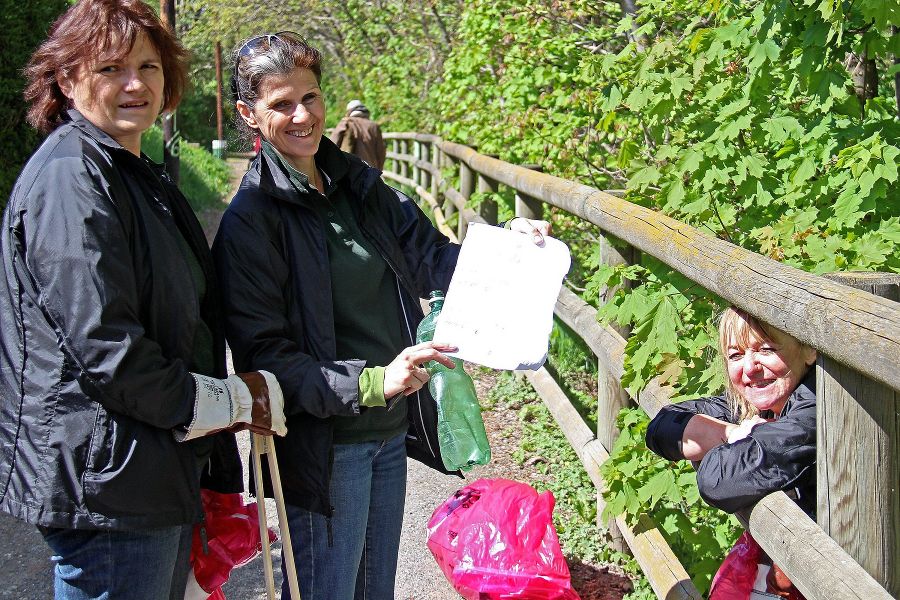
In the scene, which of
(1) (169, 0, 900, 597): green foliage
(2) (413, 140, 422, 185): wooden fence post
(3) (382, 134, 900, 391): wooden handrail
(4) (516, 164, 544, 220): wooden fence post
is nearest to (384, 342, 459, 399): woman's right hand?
(3) (382, 134, 900, 391): wooden handrail

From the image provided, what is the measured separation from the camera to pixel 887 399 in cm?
200

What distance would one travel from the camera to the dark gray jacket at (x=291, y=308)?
2377mm

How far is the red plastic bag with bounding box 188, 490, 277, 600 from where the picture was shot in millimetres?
2447

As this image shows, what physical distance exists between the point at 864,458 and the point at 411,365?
3.24ft

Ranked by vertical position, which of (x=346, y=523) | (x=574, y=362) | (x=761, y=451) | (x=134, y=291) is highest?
(x=134, y=291)

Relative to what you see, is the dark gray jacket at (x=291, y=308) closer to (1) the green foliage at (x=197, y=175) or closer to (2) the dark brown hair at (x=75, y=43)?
(2) the dark brown hair at (x=75, y=43)

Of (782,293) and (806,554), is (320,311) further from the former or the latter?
(806,554)

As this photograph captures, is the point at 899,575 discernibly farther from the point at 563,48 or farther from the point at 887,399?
the point at 563,48

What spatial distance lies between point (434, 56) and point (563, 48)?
422 inches

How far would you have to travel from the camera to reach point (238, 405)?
7.29 feet

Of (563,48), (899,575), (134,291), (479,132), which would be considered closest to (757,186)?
(899,575)

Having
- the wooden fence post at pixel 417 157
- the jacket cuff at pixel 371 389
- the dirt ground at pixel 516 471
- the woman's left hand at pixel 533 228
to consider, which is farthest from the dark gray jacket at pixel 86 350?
the wooden fence post at pixel 417 157

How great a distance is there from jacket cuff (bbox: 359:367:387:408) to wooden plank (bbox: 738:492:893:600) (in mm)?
902

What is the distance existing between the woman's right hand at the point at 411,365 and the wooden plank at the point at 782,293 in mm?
743
